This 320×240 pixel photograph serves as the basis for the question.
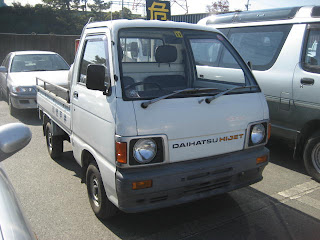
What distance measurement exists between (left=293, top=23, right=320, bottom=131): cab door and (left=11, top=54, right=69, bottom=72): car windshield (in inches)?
257

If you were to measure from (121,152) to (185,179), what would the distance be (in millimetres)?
632

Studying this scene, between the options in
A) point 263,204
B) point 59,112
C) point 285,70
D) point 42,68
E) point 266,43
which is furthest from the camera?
point 42,68

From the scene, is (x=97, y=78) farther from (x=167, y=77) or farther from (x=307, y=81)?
(x=307, y=81)

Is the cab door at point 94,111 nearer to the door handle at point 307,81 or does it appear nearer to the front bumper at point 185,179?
the front bumper at point 185,179

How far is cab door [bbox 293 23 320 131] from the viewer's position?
434 cm

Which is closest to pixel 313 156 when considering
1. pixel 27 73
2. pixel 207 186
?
pixel 207 186

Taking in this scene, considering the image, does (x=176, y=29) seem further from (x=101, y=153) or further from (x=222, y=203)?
(x=222, y=203)

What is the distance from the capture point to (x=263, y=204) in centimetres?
376

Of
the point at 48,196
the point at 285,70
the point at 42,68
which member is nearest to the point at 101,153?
the point at 48,196

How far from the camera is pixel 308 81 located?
173 inches

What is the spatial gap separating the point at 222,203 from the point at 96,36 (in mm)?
2399

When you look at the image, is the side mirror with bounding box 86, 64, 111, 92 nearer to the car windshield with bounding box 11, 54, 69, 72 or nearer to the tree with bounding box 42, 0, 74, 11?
the car windshield with bounding box 11, 54, 69, 72

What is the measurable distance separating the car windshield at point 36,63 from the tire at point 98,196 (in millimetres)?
6164

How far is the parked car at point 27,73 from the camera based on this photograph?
7902 mm
